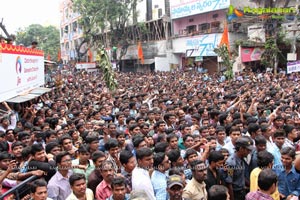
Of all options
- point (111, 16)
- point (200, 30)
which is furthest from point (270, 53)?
point (111, 16)

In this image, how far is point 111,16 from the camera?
30.7 metres

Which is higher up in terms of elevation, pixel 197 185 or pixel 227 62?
pixel 227 62

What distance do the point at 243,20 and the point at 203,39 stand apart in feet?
12.9

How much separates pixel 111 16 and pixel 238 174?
2792 cm

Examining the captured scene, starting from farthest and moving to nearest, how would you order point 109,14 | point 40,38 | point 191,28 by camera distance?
point 40,38 < point 109,14 < point 191,28

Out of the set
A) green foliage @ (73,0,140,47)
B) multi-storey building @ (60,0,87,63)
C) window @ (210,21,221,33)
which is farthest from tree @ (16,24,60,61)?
window @ (210,21,221,33)

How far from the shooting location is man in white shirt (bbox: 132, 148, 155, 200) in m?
3.56

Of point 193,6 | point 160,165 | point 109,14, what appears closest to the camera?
point 160,165

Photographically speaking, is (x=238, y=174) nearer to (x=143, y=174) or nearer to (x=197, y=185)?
(x=197, y=185)

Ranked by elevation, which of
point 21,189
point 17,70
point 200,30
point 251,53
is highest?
point 200,30

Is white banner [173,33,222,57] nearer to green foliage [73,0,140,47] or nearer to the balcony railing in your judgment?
green foliage [73,0,140,47]

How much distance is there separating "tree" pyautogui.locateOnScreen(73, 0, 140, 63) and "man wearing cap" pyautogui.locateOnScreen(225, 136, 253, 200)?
86.6 feet

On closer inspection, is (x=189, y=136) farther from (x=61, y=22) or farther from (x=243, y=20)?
(x=61, y=22)

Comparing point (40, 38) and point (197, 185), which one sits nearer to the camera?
point (197, 185)
